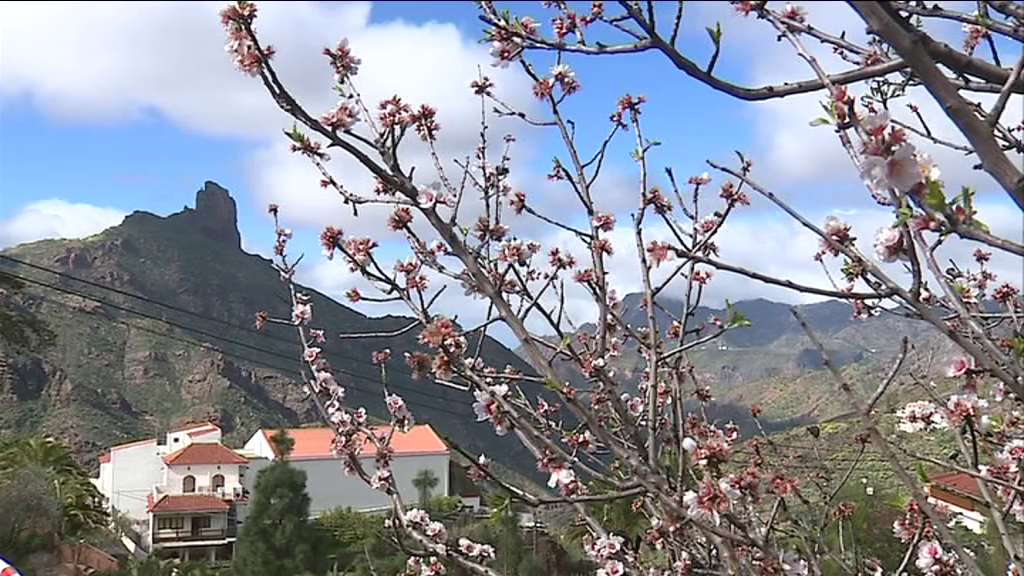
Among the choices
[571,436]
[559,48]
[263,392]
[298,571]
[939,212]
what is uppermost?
[263,392]

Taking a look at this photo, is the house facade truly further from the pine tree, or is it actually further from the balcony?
the pine tree

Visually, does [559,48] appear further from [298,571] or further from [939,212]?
[298,571]

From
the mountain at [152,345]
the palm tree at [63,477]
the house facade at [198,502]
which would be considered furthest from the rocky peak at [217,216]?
the palm tree at [63,477]

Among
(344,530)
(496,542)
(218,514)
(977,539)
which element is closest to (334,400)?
(977,539)

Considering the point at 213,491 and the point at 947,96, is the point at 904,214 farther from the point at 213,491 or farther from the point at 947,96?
the point at 213,491

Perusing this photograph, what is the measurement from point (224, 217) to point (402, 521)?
57.9 metres

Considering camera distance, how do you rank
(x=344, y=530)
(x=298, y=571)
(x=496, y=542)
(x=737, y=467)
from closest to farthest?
(x=737, y=467)
(x=496, y=542)
(x=298, y=571)
(x=344, y=530)

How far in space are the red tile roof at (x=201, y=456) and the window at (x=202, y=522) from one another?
1.95 m

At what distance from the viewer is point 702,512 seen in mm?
1432

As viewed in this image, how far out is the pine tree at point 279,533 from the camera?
1182cm

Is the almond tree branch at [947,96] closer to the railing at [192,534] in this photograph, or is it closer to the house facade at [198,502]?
the house facade at [198,502]

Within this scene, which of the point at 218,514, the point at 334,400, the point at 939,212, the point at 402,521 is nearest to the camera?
the point at 939,212

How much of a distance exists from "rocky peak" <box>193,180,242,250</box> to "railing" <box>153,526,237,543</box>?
106ft

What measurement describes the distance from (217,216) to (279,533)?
4755 cm
